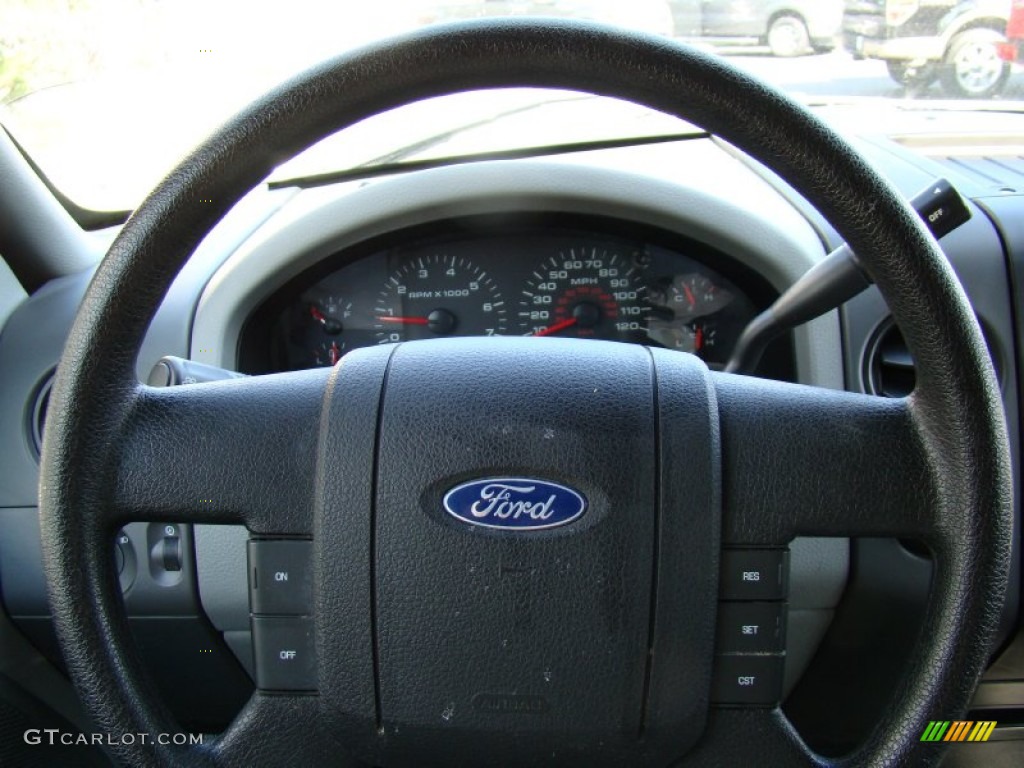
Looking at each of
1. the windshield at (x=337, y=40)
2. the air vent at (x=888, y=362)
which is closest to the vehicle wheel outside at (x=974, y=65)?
the windshield at (x=337, y=40)

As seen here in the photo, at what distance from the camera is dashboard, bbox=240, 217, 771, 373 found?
1.94 m

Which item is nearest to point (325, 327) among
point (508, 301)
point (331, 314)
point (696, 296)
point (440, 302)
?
point (331, 314)

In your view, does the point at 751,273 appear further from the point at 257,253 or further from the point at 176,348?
the point at 176,348

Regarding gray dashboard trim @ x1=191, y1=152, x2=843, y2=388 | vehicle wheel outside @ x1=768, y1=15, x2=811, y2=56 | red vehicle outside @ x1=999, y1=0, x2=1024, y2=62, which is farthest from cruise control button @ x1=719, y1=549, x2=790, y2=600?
red vehicle outside @ x1=999, y1=0, x2=1024, y2=62

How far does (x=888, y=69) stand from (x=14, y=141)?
181 centimetres

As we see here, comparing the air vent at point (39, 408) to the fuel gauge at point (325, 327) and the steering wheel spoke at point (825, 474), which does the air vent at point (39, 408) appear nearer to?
the fuel gauge at point (325, 327)

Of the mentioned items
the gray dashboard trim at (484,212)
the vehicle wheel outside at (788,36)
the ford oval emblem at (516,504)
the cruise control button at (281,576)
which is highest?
the vehicle wheel outside at (788,36)

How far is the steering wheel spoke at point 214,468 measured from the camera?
1.02 m

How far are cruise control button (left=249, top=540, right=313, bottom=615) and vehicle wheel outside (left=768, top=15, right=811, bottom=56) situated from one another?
63.4 inches

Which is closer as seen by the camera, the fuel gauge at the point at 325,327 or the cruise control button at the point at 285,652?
the cruise control button at the point at 285,652

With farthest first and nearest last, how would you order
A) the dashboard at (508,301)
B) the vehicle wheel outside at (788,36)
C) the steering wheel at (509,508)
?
1. the vehicle wheel outside at (788,36)
2. the dashboard at (508,301)
3. the steering wheel at (509,508)

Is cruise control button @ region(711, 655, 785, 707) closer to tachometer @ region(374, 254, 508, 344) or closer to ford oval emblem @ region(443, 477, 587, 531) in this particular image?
ford oval emblem @ region(443, 477, 587, 531)

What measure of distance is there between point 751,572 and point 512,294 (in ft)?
3.55

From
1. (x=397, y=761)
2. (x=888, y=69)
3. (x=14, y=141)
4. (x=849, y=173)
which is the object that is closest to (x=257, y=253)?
(x=14, y=141)
